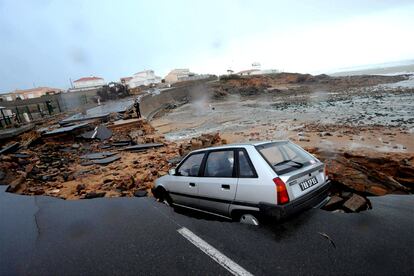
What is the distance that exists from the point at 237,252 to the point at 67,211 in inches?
Answer: 164

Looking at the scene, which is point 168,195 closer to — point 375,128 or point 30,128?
point 375,128

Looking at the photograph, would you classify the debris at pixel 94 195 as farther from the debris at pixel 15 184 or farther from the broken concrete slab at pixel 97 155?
the broken concrete slab at pixel 97 155

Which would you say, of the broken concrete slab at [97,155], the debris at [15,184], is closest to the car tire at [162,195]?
the debris at [15,184]

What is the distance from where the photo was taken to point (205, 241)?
3887 millimetres

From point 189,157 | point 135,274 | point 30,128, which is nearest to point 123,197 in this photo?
point 189,157

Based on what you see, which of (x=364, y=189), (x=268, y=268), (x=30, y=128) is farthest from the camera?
(x=30, y=128)

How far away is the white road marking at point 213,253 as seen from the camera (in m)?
3.16

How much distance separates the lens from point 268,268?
316 centimetres

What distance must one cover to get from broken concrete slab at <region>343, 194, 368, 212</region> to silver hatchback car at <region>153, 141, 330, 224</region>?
0.68 metres

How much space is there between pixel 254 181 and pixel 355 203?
7.26 feet

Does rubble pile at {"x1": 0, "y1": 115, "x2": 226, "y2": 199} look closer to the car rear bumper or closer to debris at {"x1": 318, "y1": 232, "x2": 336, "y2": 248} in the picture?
the car rear bumper

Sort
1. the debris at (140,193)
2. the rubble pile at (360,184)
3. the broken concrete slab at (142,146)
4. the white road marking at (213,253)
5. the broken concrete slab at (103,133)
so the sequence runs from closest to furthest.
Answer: the white road marking at (213,253), the rubble pile at (360,184), the debris at (140,193), the broken concrete slab at (142,146), the broken concrete slab at (103,133)

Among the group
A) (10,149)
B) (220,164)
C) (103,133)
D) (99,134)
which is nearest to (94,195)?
(220,164)

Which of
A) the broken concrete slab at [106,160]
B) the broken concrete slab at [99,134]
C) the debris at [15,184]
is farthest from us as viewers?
Result: the broken concrete slab at [99,134]
